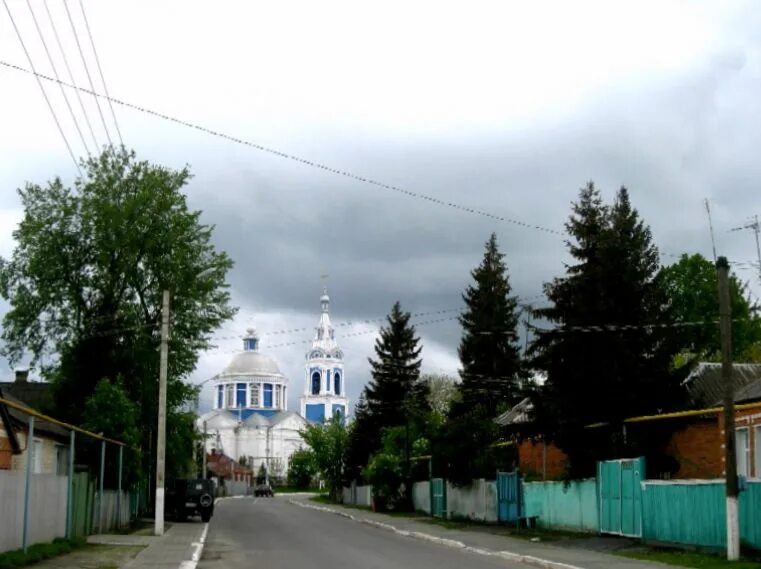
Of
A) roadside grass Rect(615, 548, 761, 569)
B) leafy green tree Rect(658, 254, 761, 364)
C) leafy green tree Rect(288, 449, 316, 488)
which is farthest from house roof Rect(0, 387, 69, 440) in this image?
leafy green tree Rect(288, 449, 316, 488)

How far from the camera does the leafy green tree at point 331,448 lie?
252ft

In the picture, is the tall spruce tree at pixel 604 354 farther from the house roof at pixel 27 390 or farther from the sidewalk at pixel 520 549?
the house roof at pixel 27 390

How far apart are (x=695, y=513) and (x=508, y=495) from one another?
45.7 ft

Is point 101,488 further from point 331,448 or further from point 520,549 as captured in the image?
point 331,448

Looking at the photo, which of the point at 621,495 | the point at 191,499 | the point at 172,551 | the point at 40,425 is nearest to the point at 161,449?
the point at 40,425

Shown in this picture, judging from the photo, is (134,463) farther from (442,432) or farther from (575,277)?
(575,277)

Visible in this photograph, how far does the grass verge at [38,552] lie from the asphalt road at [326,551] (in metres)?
2.89

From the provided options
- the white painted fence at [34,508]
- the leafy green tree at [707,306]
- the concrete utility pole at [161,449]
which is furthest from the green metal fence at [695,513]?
the leafy green tree at [707,306]

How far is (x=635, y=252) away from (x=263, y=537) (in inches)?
540

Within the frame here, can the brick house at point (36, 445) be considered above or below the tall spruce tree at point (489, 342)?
below

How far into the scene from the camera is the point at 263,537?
30.1 meters

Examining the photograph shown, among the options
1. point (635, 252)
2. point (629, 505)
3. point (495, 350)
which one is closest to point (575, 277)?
point (635, 252)

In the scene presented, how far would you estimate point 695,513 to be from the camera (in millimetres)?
21797

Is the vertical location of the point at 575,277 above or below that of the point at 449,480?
above
